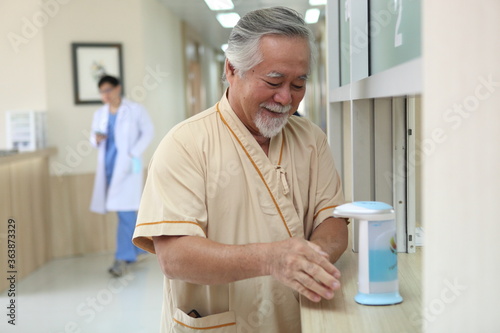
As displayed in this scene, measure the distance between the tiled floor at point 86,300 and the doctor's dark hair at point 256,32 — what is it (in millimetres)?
2452

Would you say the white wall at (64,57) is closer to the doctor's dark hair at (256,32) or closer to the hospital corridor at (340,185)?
the hospital corridor at (340,185)

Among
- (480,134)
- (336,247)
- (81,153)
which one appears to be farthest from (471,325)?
(81,153)

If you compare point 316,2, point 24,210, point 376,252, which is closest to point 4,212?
point 24,210

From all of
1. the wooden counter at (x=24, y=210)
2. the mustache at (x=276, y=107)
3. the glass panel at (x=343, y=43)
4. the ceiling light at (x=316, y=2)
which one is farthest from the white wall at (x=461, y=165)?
the ceiling light at (x=316, y=2)

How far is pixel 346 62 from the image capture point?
78.4 inches

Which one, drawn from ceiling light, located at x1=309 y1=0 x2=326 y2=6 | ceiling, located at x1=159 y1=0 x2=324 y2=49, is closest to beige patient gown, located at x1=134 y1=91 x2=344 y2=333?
ceiling, located at x1=159 y1=0 x2=324 y2=49

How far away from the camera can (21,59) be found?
5.14 m

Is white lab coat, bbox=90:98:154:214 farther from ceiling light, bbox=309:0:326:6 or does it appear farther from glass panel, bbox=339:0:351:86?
glass panel, bbox=339:0:351:86

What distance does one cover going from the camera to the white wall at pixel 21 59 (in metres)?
4.99

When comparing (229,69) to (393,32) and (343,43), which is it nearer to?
(393,32)

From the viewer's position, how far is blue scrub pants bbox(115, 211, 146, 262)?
4.79 metres

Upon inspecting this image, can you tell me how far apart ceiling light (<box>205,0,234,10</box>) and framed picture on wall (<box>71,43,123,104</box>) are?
47.6 inches

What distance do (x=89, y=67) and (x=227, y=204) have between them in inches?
171

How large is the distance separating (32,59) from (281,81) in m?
4.35
